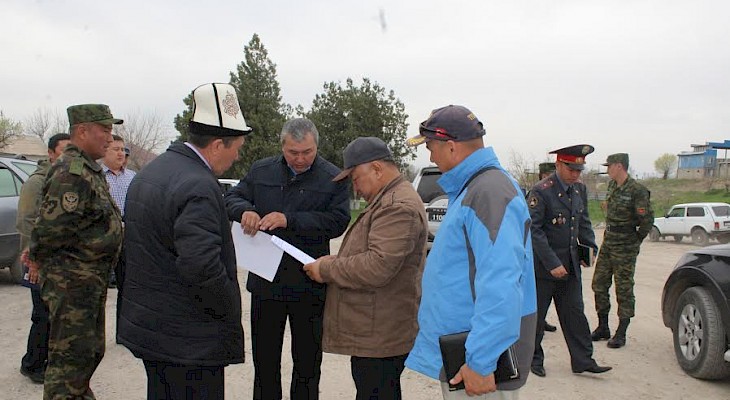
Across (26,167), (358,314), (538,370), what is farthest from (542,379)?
(26,167)

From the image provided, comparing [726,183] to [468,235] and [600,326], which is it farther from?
[468,235]

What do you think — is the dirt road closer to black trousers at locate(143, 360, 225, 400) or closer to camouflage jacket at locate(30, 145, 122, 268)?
camouflage jacket at locate(30, 145, 122, 268)

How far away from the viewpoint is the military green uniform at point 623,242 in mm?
5871

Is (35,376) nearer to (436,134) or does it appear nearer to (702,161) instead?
(436,134)

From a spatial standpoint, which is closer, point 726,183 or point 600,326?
point 600,326

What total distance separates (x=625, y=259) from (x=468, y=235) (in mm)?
4535

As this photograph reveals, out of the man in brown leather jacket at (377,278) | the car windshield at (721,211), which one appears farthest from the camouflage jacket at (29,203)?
the car windshield at (721,211)

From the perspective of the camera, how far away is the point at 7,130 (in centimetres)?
→ 3384

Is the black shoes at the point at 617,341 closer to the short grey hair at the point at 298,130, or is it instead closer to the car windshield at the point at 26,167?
the short grey hair at the point at 298,130

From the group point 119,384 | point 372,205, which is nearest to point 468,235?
point 372,205

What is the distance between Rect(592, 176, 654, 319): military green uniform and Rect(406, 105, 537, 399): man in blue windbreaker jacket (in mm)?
4040

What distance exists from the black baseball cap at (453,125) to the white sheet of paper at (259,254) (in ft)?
3.89

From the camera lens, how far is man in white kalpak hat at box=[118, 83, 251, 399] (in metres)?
2.15

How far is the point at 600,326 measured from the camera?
19.7 ft
